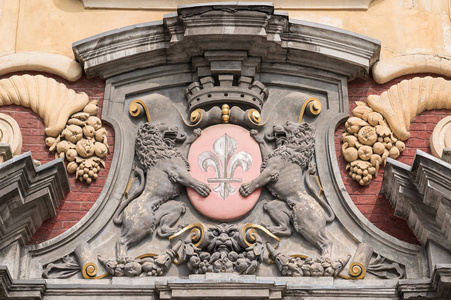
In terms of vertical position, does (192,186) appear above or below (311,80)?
below

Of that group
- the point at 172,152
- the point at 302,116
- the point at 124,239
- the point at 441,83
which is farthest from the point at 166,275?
the point at 441,83

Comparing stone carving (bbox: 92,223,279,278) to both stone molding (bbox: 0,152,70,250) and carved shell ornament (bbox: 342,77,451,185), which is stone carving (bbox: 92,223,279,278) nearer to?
stone molding (bbox: 0,152,70,250)

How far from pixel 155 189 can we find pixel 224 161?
626 mm

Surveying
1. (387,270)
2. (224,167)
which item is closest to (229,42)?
(224,167)

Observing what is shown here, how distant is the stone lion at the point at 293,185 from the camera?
9359mm

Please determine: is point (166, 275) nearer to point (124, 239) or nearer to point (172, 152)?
Answer: point (124, 239)

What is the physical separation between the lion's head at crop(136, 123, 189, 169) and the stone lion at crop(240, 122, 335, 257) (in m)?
0.67

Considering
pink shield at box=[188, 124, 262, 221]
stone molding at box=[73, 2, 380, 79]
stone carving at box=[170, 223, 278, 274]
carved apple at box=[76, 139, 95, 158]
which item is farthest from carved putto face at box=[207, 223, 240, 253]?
stone molding at box=[73, 2, 380, 79]

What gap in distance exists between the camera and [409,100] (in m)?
9.88

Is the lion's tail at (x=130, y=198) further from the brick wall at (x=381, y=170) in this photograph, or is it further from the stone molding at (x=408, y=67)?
the stone molding at (x=408, y=67)

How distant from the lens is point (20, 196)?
913cm

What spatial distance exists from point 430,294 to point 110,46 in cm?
341

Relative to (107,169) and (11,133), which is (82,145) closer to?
(107,169)

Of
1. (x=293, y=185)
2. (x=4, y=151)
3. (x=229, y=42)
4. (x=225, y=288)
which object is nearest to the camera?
(x=225, y=288)
